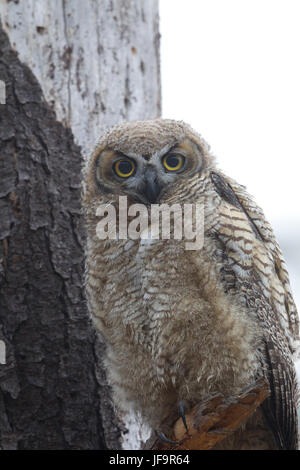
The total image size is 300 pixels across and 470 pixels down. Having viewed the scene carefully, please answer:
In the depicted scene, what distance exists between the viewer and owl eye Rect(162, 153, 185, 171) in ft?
7.83

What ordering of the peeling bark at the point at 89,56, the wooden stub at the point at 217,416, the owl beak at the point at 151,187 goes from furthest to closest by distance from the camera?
1. the peeling bark at the point at 89,56
2. the owl beak at the point at 151,187
3. the wooden stub at the point at 217,416

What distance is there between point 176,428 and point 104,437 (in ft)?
1.37

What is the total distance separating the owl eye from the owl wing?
0.18 meters

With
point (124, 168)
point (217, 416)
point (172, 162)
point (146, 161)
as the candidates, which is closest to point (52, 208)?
point (124, 168)

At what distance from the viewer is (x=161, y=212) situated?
225cm

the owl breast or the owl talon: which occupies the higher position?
the owl breast

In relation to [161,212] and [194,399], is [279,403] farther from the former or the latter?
[161,212]

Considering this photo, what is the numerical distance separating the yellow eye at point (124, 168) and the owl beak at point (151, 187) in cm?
11

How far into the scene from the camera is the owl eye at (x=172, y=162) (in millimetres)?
2388

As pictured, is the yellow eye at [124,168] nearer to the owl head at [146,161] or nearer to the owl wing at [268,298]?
the owl head at [146,161]

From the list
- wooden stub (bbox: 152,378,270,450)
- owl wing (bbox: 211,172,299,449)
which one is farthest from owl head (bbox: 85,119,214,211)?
wooden stub (bbox: 152,378,270,450)

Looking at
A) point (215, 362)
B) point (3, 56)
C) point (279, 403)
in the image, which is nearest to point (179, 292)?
point (215, 362)

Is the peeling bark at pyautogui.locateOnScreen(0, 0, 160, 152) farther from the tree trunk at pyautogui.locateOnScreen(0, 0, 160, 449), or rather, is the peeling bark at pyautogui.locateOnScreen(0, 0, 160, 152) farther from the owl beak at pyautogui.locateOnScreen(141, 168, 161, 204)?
the owl beak at pyautogui.locateOnScreen(141, 168, 161, 204)
